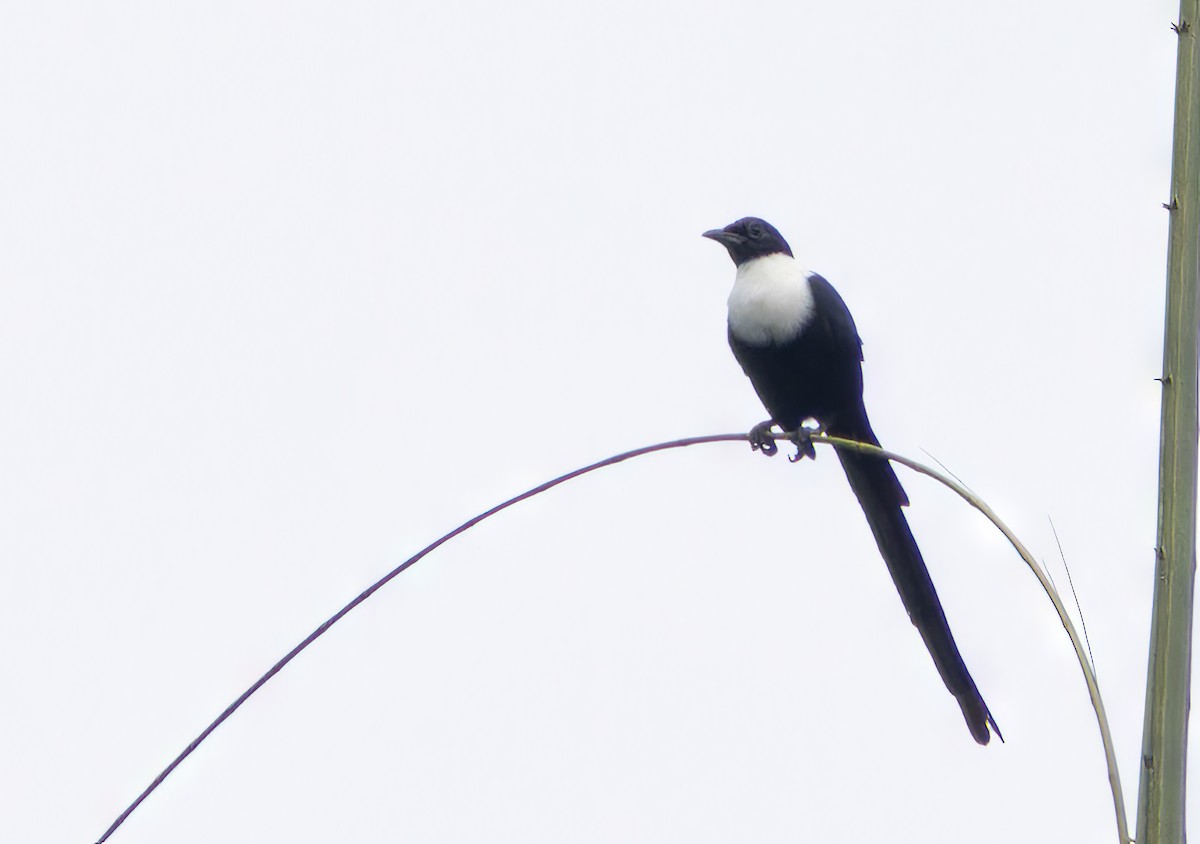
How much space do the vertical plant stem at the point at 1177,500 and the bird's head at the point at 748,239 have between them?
236cm

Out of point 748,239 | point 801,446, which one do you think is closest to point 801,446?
point 801,446

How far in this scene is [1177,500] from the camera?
5.29ft

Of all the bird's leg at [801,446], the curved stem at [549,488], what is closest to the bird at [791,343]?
the bird's leg at [801,446]

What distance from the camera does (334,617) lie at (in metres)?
1.70

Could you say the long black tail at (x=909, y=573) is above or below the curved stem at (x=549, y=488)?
below

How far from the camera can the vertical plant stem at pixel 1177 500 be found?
1.52 m

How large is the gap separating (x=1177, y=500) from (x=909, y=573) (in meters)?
1.57

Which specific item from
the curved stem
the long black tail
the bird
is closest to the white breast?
the bird

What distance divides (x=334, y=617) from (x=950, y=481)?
0.72 metres

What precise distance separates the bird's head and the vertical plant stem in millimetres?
2361

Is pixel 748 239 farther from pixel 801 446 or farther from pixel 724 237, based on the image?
pixel 801 446

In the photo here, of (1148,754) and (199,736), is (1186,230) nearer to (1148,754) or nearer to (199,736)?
(1148,754)

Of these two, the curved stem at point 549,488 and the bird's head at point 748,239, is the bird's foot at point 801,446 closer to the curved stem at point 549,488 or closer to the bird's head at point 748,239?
the bird's head at point 748,239

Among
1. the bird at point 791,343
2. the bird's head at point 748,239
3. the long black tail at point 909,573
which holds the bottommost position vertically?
the long black tail at point 909,573
